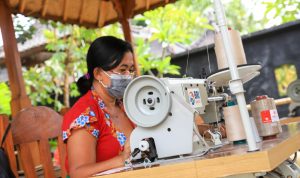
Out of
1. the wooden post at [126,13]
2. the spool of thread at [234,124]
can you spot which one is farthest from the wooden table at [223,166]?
the wooden post at [126,13]

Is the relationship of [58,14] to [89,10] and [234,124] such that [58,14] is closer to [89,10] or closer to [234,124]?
[89,10]

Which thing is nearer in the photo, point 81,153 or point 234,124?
point 234,124

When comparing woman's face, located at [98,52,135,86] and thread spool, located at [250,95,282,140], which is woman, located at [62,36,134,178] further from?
Answer: thread spool, located at [250,95,282,140]

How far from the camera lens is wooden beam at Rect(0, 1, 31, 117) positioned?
392cm

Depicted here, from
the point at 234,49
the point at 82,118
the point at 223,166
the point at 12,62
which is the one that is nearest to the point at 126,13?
the point at 12,62

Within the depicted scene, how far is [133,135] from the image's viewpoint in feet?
5.49

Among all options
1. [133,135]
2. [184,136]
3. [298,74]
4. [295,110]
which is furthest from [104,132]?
[298,74]

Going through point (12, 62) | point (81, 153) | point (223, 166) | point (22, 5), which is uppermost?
point (22, 5)

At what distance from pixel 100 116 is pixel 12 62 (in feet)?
7.08

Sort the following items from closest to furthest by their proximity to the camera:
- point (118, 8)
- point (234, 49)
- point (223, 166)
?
point (223, 166)
point (234, 49)
point (118, 8)

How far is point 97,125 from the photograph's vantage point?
2.08 m

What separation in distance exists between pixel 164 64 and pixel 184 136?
458cm

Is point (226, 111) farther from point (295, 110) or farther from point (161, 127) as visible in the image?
point (295, 110)

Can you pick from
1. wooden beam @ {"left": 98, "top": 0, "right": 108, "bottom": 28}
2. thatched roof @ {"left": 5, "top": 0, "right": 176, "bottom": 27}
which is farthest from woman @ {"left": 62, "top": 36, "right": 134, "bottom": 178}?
wooden beam @ {"left": 98, "top": 0, "right": 108, "bottom": 28}
